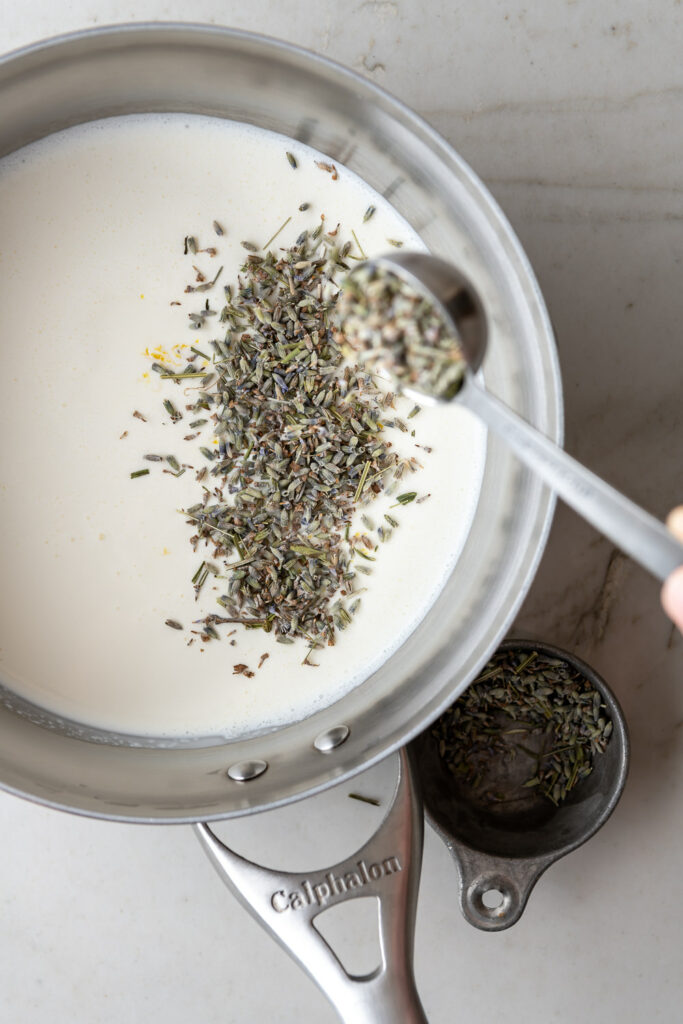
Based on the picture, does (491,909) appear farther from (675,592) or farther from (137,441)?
(137,441)

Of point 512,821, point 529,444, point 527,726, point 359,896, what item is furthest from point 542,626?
point 529,444

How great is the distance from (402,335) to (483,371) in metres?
0.39

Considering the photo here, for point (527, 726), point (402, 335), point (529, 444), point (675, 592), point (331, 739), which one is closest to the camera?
point (675, 592)

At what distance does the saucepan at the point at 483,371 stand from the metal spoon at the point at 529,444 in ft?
0.65

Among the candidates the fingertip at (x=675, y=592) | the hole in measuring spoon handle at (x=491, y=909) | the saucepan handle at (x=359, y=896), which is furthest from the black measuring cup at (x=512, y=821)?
the fingertip at (x=675, y=592)

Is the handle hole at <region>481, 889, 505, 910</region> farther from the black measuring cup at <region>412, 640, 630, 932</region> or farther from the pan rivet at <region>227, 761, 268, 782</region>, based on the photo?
the pan rivet at <region>227, 761, 268, 782</region>

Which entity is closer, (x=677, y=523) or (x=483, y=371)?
(x=677, y=523)

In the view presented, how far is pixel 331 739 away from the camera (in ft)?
4.39

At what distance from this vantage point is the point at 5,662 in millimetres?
1459

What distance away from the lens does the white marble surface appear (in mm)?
1482

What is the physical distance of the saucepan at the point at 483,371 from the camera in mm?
1208

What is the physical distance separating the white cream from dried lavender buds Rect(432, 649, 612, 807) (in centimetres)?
16

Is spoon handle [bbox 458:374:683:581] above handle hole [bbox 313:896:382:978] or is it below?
above

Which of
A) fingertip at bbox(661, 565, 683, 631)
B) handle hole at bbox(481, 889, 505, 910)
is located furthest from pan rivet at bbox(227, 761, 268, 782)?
fingertip at bbox(661, 565, 683, 631)
